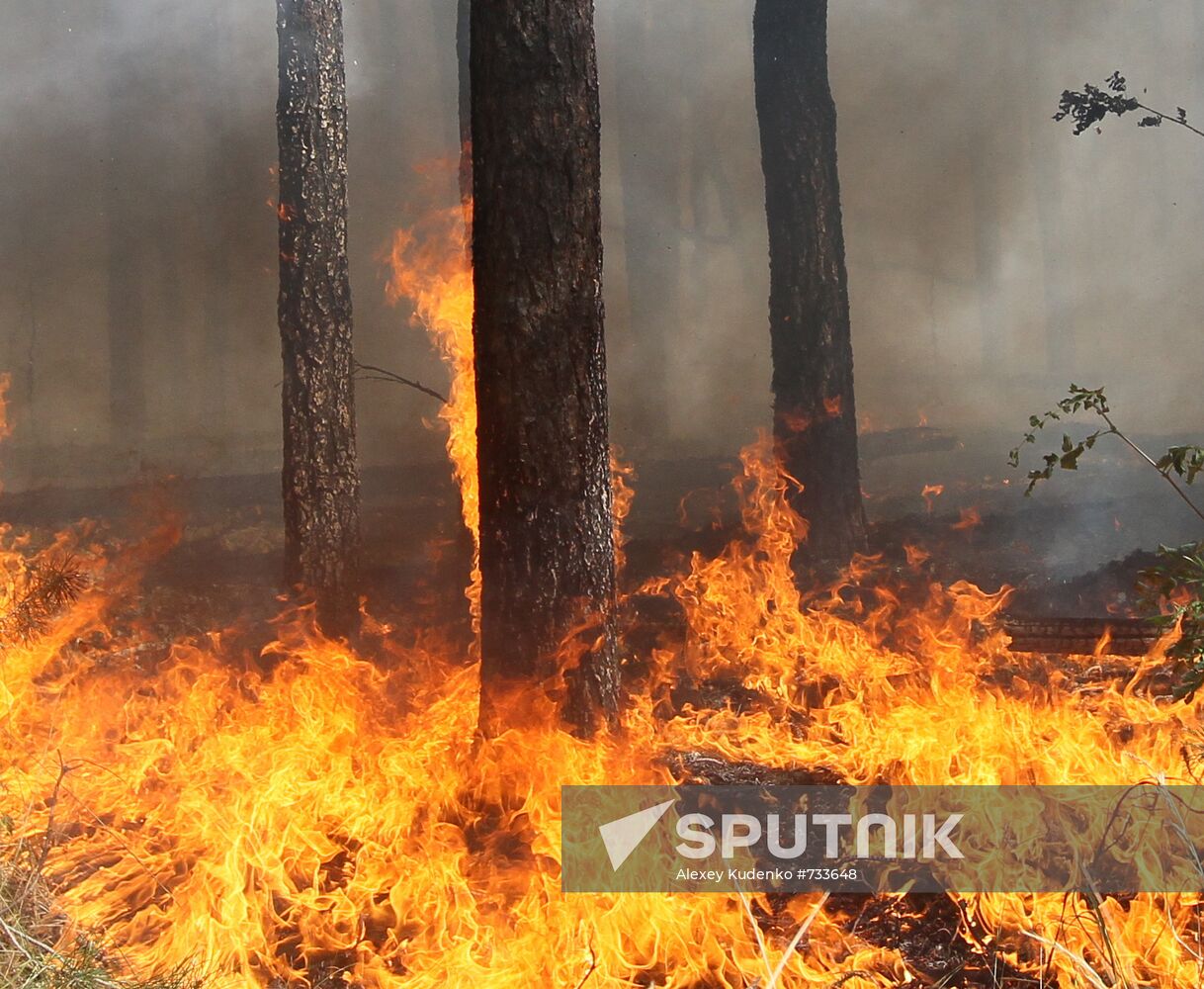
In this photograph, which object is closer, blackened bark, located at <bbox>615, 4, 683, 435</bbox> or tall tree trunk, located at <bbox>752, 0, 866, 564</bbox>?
tall tree trunk, located at <bbox>752, 0, 866, 564</bbox>

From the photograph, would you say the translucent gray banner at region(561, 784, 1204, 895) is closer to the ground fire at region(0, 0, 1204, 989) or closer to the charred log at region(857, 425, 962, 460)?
the ground fire at region(0, 0, 1204, 989)

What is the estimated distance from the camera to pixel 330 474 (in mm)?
6414

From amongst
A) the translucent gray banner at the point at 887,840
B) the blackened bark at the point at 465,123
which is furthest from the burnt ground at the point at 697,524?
the translucent gray banner at the point at 887,840

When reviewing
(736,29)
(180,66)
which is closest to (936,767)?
(736,29)

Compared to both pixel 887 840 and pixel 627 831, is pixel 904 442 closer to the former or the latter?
pixel 887 840

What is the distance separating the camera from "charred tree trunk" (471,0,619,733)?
143 inches

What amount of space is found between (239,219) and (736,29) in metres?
7.70

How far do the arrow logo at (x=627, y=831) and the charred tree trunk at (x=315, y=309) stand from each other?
3.48 m

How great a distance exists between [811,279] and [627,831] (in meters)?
4.59

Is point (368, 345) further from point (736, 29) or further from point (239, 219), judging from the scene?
point (736, 29)

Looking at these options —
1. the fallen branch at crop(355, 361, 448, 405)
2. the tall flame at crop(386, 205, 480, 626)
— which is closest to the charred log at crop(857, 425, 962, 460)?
the fallen branch at crop(355, 361, 448, 405)

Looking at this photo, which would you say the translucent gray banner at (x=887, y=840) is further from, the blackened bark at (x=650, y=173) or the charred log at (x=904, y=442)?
the blackened bark at (x=650, y=173)

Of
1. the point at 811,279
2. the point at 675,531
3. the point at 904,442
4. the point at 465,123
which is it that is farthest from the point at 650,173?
the point at 811,279

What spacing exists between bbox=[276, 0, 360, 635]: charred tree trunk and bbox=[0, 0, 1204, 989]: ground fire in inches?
1.3
